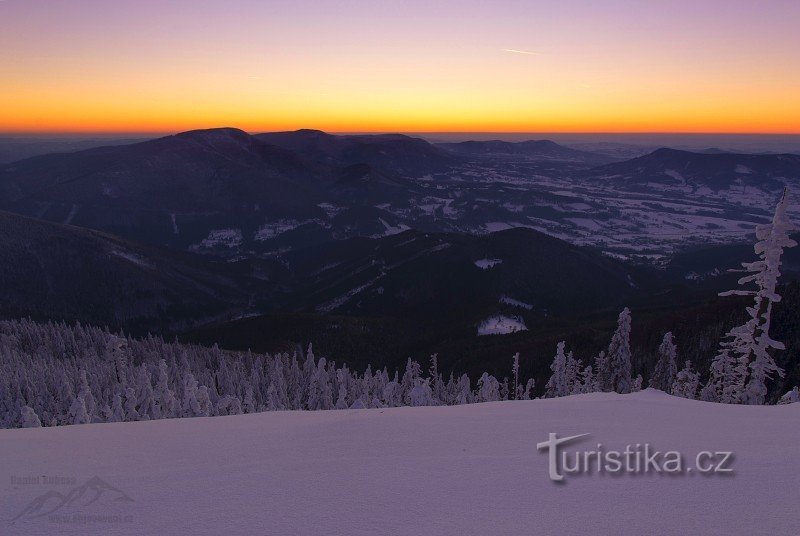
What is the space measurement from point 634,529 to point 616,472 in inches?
99.3

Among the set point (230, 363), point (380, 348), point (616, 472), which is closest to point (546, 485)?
point (616, 472)

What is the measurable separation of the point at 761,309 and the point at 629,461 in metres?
28.9

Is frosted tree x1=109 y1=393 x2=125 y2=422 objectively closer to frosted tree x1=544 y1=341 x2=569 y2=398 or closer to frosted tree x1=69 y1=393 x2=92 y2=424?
frosted tree x1=69 y1=393 x2=92 y2=424

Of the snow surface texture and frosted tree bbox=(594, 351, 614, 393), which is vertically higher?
frosted tree bbox=(594, 351, 614, 393)

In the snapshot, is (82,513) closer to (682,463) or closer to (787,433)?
(682,463)

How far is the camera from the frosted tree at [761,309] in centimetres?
2753

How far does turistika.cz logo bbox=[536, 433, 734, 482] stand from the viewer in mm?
10062

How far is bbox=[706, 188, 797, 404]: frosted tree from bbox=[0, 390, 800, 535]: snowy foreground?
16.6 metres

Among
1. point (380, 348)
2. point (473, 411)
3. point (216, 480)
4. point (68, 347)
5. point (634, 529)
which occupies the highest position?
point (634, 529)

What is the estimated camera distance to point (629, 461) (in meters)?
10.6

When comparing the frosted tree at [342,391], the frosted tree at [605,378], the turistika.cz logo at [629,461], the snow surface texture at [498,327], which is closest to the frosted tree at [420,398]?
the frosted tree at [342,391]

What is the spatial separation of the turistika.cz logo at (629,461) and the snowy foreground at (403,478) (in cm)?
26

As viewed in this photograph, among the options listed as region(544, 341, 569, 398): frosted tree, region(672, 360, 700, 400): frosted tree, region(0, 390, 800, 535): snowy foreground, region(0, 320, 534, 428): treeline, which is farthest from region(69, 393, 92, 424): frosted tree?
region(672, 360, 700, 400): frosted tree

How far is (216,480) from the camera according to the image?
1033cm
